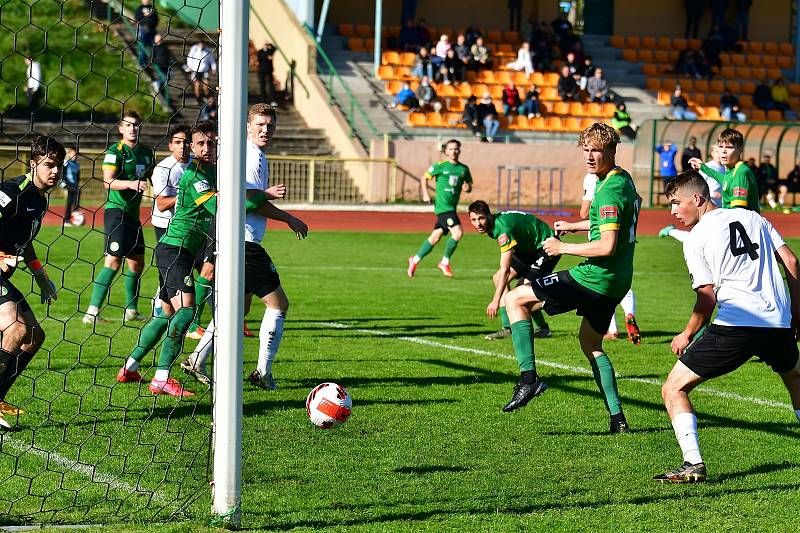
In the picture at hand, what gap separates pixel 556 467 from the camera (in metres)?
6.27

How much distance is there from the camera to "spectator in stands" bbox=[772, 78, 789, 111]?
121 feet

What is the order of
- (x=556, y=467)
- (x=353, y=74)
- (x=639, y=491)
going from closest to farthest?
(x=639, y=491), (x=556, y=467), (x=353, y=74)

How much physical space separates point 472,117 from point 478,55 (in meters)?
3.83

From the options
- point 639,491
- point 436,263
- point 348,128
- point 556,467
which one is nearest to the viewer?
point 639,491

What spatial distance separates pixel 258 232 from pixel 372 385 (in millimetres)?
1452

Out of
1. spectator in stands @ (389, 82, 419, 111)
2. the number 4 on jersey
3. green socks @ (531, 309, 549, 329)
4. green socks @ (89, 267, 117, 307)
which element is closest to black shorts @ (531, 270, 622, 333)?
the number 4 on jersey

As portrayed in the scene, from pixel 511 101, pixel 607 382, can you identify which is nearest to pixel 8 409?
pixel 607 382

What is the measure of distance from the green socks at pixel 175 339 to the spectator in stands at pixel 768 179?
24.3 metres

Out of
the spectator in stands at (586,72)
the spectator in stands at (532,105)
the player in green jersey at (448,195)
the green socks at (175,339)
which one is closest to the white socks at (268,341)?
the green socks at (175,339)

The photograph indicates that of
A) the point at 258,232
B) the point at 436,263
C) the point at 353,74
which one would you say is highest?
the point at 353,74

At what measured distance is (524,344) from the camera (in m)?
7.48

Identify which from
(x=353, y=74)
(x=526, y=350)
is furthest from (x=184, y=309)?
(x=353, y=74)

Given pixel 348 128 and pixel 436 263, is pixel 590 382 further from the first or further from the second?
pixel 348 128

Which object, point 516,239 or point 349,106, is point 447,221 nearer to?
point 516,239
